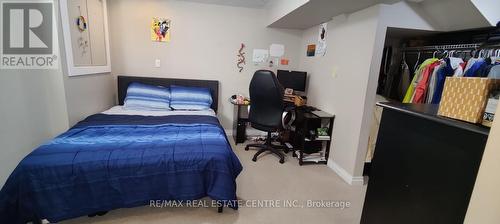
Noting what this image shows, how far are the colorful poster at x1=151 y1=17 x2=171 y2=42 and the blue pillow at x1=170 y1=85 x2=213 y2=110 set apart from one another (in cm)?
75

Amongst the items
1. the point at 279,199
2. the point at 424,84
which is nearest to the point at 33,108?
the point at 279,199

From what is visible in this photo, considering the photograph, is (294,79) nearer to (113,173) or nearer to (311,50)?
(311,50)

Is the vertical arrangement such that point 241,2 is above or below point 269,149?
above

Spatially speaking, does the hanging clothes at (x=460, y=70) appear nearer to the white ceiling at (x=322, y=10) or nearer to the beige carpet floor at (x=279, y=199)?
the white ceiling at (x=322, y=10)

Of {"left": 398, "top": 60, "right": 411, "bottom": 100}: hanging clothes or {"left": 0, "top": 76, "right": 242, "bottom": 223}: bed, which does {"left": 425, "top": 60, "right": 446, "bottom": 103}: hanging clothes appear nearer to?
{"left": 398, "top": 60, "right": 411, "bottom": 100}: hanging clothes

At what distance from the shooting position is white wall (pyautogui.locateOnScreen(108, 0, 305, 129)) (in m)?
3.23

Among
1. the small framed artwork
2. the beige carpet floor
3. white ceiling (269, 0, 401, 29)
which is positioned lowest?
the beige carpet floor

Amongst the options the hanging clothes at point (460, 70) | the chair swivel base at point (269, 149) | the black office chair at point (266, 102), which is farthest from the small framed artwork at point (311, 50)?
the hanging clothes at point (460, 70)

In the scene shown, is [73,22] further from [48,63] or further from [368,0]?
[368,0]

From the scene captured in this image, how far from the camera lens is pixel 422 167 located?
96cm

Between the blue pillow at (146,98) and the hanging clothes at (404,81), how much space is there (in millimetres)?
2794

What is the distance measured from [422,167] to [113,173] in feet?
5.85

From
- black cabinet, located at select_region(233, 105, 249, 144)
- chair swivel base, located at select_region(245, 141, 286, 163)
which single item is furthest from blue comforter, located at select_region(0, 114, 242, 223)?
black cabinet, located at select_region(233, 105, 249, 144)

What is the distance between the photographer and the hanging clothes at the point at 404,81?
7.82 ft
